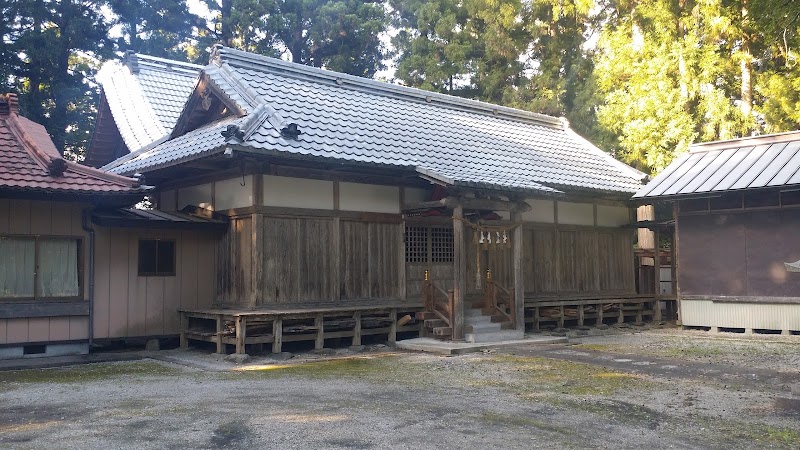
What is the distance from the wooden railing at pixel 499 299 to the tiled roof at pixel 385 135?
222 centimetres

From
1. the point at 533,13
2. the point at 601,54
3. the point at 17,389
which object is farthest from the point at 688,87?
the point at 17,389

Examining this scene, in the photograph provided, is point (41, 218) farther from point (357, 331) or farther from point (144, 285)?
point (357, 331)

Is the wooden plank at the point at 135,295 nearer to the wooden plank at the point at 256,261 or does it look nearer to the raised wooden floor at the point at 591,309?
the wooden plank at the point at 256,261

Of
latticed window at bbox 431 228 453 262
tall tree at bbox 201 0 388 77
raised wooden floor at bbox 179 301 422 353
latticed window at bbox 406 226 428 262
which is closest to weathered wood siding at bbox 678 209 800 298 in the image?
latticed window at bbox 431 228 453 262

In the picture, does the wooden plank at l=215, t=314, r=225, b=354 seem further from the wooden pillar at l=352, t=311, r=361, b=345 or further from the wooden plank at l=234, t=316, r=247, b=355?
the wooden pillar at l=352, t=311, r=361, b=345

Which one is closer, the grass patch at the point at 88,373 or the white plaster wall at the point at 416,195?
the grass patch at the point at 88,373

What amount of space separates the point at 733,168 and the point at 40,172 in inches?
566

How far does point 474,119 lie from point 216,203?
26.4 ft

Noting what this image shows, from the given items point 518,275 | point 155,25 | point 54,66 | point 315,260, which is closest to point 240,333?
point 315,260

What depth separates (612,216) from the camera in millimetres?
19281

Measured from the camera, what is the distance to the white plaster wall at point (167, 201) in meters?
15.2

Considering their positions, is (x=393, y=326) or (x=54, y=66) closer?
(x=393, y=326)

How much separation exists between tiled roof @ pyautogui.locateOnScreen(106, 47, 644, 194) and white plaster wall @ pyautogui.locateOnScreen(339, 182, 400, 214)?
0.78 meters

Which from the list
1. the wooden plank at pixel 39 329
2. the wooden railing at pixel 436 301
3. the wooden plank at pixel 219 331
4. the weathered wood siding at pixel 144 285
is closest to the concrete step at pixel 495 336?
the wooden railing at pixel 436 301
